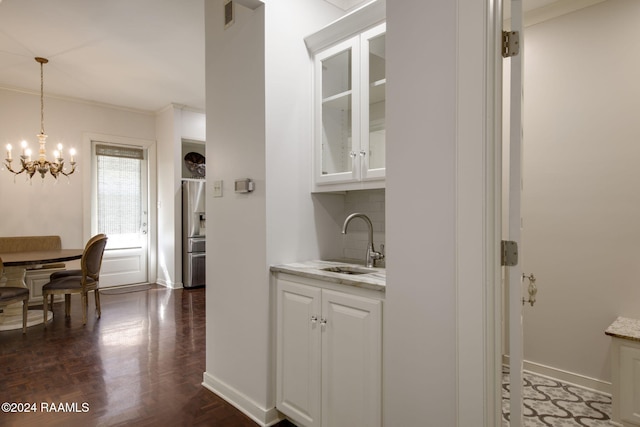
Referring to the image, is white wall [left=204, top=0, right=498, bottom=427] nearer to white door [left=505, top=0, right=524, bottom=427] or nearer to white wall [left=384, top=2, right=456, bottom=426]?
white wall [left=384, top=2, right=456, bottom=426]

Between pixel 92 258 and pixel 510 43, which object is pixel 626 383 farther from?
pixel 92 258

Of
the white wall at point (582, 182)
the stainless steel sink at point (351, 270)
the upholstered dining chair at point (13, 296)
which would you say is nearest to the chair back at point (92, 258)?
the upholstered dining chair at point (13, 296)

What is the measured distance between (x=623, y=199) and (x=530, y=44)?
1.36m

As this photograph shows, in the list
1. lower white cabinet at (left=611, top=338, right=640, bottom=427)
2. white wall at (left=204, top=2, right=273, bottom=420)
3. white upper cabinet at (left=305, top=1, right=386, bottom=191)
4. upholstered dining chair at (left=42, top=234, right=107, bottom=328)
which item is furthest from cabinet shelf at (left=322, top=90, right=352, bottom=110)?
upholstered dining chair at (left=42, top=234, right=107, bottom=328)

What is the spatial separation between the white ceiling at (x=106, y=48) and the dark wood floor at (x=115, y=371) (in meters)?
3.03

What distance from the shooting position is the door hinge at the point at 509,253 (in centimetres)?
125

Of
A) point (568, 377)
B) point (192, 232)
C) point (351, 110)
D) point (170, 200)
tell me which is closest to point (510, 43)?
point (351, 110)

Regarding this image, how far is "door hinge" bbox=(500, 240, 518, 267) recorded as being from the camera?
125 centimetres

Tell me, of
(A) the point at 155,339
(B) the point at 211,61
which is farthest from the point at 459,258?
(A) the point at 155,339

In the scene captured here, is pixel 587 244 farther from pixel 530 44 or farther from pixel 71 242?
pixel 71 242

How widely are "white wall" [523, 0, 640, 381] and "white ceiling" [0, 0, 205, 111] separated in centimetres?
302

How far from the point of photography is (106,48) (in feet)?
13.2

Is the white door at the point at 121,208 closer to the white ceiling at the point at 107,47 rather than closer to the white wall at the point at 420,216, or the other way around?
the white ceiling at the point at 107,47

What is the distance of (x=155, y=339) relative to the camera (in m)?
3.68
